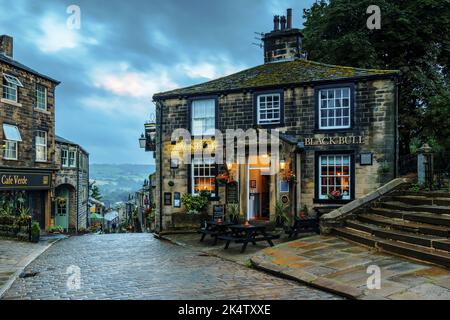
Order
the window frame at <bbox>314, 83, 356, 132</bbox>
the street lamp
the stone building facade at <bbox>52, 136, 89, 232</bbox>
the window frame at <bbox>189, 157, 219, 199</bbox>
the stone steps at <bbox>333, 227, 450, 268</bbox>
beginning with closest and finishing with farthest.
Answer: the stone steps at <bbox>333, 227, 450, 268</bbox> → the window frame at <bbox>314, 83, 356, 132</bbox> → the window frame at <bbox>189, 157, 219, 199</bbox> → the street lamp → the stone building facade at <bbox>52, 136, 89, 232</bbox>

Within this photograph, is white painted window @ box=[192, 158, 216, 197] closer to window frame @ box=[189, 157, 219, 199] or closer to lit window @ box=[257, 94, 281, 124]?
window frame @ box=[189, 157, 219, 199]

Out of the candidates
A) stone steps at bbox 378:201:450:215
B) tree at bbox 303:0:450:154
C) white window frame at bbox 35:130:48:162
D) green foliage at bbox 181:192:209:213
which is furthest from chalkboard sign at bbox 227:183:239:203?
A: white window frame at bbox 35:130:48:162

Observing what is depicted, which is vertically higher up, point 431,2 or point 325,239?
point 431,2

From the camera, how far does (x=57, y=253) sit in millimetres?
12023

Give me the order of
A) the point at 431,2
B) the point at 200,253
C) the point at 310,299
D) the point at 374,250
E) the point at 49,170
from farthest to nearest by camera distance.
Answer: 1. the point at 49,170
2. the point at 431,2
3. the point at 200,253
4. the point at 374,250
5. the point at 310,299

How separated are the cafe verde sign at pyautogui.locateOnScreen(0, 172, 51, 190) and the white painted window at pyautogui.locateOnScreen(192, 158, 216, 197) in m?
10.9

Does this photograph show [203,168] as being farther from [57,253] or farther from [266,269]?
[266,269]

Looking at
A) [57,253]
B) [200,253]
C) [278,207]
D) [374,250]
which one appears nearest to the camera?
[374,250]

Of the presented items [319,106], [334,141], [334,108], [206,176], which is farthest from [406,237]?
[206,176]

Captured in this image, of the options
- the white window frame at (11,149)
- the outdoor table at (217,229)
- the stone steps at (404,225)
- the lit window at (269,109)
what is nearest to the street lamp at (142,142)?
the white window frame at (11,149)

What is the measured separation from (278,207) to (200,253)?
4656 millimetres

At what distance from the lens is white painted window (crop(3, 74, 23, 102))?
808 inches

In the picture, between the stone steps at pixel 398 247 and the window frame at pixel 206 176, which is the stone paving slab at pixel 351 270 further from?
the window frame at pixel 206 176
